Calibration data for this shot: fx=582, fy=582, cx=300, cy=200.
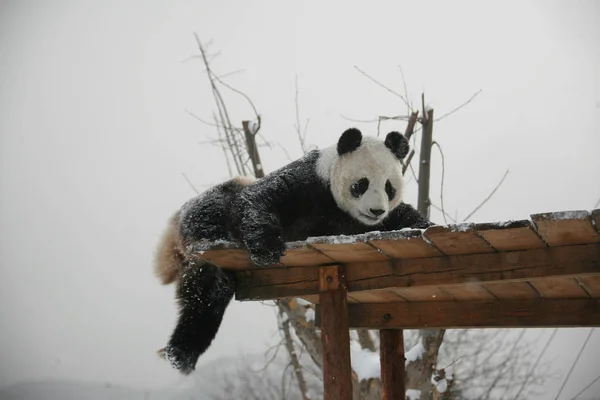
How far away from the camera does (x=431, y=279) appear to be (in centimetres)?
273

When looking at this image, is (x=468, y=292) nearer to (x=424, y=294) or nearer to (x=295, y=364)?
(x=424, y=294)

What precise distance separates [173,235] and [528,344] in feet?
35.1

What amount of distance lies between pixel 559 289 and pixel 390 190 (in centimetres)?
110

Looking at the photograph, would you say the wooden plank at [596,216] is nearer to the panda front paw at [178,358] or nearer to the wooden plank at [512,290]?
the wooden plank at [512,290]

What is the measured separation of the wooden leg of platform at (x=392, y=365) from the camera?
12.6 feet

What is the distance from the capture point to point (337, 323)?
294cm

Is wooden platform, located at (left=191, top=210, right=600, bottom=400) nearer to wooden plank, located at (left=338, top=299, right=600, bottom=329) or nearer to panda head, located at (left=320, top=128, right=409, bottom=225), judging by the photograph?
wooden plank, located at (left=338, top=299, right=600, bottom=329)

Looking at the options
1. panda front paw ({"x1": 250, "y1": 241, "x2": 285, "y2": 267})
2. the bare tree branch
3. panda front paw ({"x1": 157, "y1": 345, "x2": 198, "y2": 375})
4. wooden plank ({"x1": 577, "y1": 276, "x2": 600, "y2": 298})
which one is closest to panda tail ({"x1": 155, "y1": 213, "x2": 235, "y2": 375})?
panda front paw ({"x1": 157, "y1": 345, "x2": 198, "y2": 375})

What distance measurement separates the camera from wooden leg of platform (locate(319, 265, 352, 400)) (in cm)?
289

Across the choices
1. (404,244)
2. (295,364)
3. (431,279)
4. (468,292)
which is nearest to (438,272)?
(431,279)

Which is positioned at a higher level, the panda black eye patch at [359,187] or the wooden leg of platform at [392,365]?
the panda black eye patch at [359,187]

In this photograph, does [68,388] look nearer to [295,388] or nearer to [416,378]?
[295,388]

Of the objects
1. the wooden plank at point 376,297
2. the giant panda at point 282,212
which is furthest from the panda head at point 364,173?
Answer: the wooden plank at point 376,297

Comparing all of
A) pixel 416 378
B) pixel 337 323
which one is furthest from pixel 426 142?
pixel 337 323
